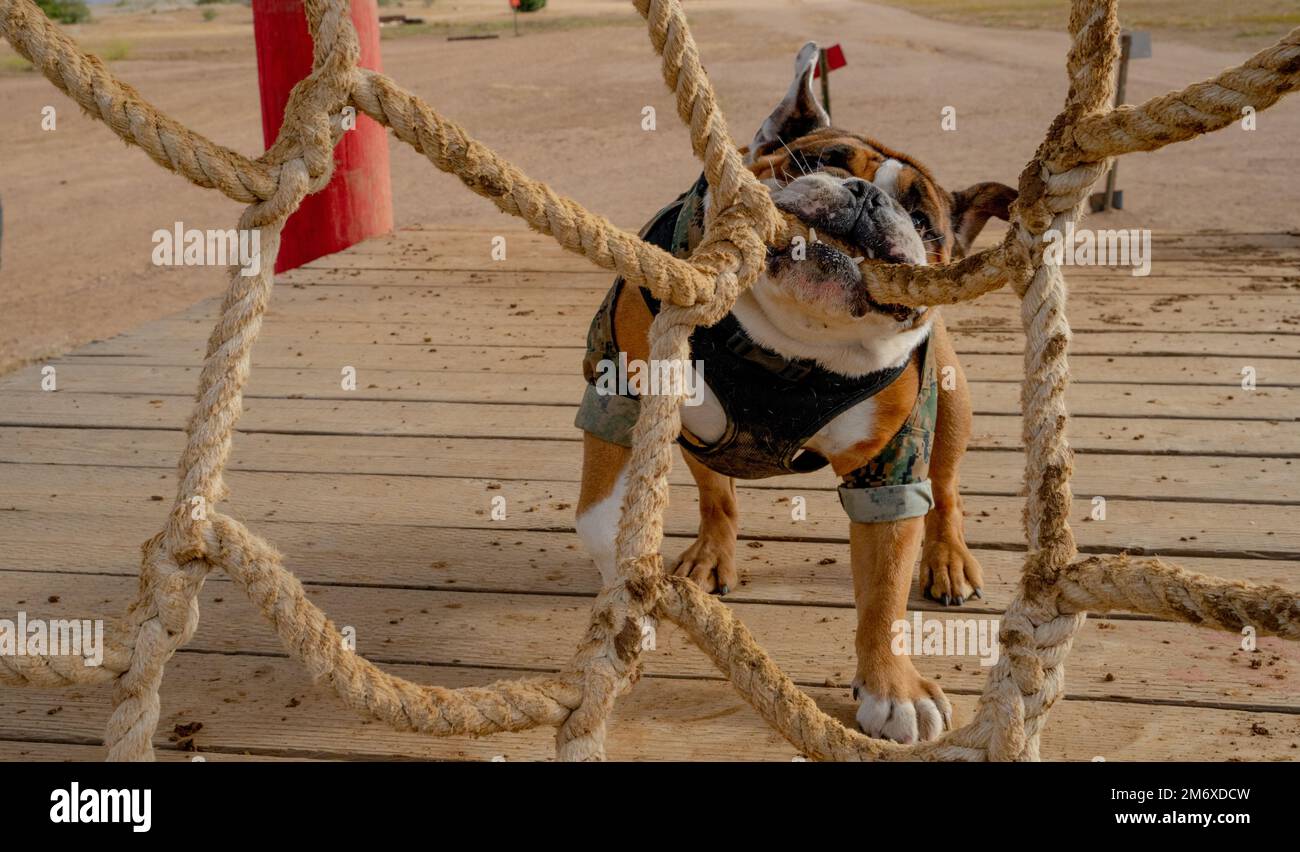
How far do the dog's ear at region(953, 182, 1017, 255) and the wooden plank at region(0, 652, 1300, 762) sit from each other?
0.64 metres

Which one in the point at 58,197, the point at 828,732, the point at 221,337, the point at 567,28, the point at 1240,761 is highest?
the point at 567,28

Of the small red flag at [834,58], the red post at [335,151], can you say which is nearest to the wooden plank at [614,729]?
the small red flag at [834,58]

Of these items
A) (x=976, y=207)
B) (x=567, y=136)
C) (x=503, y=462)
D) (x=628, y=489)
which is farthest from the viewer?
(x=567, y=136)

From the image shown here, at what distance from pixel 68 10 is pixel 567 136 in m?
13.9

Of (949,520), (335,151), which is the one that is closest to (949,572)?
→ (949,520)

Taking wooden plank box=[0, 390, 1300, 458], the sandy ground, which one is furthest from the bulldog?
the sandy ground

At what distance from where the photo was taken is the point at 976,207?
175 centimetres

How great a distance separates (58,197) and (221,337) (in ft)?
29.2

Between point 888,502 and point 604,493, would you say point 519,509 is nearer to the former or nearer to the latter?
point 604,493

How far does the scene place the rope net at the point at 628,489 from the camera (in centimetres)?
109

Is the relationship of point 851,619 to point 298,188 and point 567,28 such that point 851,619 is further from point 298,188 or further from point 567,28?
point 567,28
